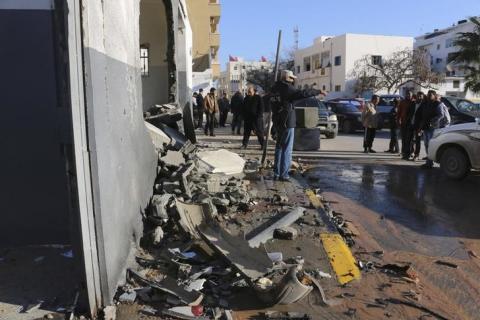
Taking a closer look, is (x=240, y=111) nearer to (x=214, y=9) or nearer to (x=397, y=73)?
(x=214, y=9)

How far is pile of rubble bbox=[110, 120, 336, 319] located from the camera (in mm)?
3820

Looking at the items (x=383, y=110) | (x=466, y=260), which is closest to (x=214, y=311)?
(x=466, y=260)

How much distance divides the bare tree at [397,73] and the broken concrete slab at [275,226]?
1966 inches

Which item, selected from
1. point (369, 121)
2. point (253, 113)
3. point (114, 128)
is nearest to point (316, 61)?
point (369, 121)

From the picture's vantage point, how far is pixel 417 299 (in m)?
4.07

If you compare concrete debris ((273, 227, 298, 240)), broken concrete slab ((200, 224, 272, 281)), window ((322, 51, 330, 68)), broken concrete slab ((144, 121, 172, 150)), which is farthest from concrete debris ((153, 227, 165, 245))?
window ((322, 51, 330, 68))

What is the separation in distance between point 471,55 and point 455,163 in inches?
1059

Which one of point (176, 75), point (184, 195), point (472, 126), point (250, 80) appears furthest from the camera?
point (250, 80)

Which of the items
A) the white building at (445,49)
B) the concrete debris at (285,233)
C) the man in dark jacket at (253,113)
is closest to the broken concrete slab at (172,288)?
the concrete debris at (285,233)

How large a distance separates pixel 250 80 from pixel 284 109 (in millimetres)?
67544

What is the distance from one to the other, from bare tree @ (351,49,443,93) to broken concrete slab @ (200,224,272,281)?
51.5 metres

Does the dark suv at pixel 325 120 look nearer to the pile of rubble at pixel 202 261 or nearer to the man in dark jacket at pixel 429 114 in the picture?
the man in dark jacket at pixel 429 114

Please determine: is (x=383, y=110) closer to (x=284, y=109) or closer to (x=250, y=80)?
(x=284, y=109)

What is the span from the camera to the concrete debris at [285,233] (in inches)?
213
